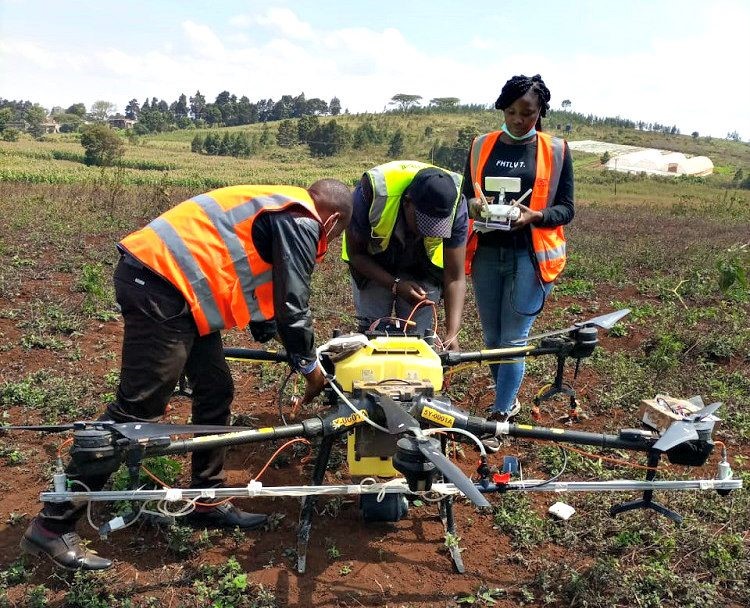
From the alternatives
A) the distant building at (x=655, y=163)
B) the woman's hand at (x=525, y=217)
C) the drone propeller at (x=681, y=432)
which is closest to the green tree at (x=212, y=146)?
the distant building at (x=655, y=163)

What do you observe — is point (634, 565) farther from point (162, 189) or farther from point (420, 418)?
point (162, 189)

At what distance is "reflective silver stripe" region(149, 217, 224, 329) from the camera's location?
9.02 ft

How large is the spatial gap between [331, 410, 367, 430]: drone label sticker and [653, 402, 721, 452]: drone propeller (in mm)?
1235

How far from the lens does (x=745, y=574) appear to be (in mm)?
2990

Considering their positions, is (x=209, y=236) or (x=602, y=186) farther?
(x=602, y=186)

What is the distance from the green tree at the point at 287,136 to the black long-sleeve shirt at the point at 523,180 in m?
62.6

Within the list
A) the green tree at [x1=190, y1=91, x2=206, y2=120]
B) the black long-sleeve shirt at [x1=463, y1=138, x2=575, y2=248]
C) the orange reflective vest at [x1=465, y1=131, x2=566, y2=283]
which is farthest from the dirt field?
the green tree at [x1=190, y1=91, x2=206, y2=120]

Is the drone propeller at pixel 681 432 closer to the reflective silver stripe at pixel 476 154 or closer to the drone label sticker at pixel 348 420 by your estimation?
the drone label sticker at pixel 348 420

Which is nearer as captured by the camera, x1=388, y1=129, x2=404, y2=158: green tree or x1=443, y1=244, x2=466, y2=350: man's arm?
x1=443, y1=244, x2=466, y2=350: man's arm

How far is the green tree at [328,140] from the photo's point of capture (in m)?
59.2

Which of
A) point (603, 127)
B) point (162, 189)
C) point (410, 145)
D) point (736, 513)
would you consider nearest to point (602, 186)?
point (410, 145)

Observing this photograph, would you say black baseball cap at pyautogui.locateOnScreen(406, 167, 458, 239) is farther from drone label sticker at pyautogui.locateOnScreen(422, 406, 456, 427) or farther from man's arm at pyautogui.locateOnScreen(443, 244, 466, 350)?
drone label sticker at pyautogui.locateOnScreen(422, 406, 456, 427)

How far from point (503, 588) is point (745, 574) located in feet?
3.88

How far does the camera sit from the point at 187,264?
9.02 feet
